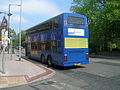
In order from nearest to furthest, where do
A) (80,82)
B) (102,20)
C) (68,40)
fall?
(80,82) < (68,40) < (102,20)

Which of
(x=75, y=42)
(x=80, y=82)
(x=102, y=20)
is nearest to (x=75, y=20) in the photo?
(x=75, y=42)

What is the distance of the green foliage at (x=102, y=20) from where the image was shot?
24231 mm

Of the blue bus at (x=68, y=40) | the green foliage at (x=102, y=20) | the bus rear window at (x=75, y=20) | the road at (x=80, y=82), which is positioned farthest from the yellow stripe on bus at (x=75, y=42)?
the green foliage at (x=102, y=20)

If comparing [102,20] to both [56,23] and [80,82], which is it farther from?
[80,82]

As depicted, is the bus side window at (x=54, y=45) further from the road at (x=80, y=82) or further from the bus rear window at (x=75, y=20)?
the road at (x=80, y=82)

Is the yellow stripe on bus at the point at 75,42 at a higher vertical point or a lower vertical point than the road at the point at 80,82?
higher

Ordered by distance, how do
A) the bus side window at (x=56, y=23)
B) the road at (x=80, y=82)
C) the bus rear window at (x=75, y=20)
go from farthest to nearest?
the bus side window at (x=56, y=23) → the bus rear window at (x=75, y=20) → the road at (x=80, y=82)

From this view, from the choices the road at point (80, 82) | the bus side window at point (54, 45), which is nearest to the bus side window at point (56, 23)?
the bus side window at point (54, 45)

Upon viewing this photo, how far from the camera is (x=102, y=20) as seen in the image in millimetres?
25953

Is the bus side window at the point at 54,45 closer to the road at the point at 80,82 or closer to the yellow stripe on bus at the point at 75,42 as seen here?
the yellow stripe on bus at the point at 75,42

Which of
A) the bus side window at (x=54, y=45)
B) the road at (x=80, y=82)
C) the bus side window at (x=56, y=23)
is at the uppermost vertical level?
the bus side window at (x=56, y=23)

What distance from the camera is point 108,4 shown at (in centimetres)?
2386

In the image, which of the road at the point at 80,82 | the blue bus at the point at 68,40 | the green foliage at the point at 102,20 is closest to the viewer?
the road at the point at 80,82

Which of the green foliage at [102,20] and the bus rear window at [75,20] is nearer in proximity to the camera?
the bus rear window at [75,20]
